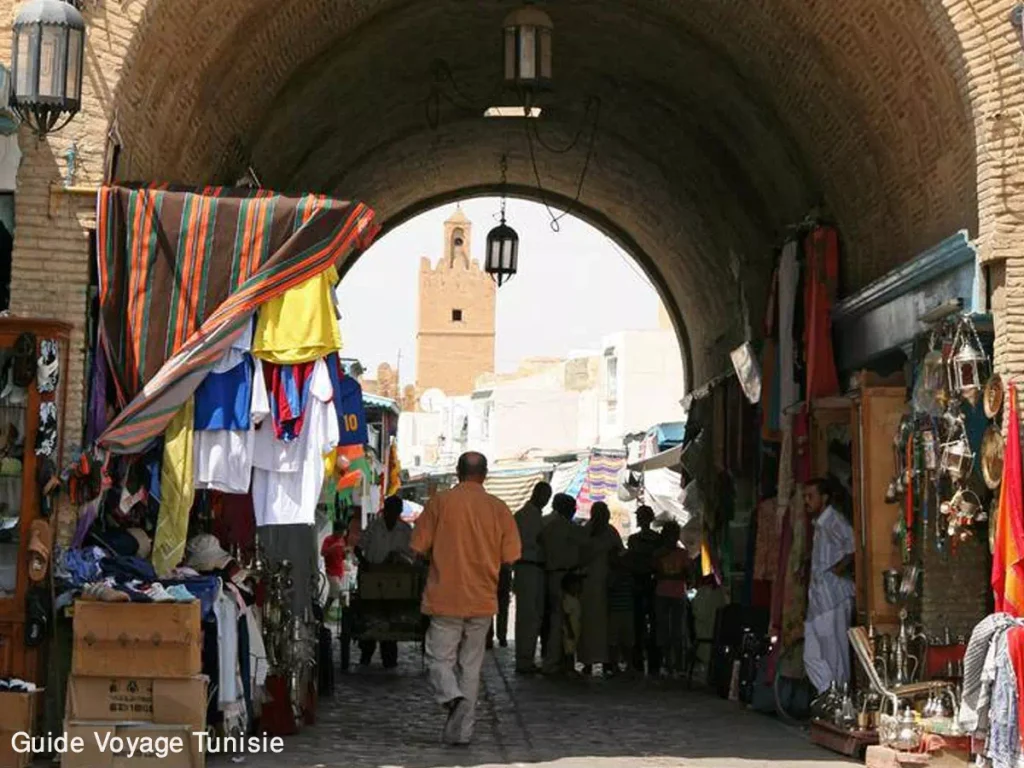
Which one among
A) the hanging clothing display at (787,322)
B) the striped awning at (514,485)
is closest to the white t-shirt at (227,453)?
the hanging clothing display at (787,322)

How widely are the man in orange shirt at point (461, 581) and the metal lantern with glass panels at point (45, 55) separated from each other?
3440 mm

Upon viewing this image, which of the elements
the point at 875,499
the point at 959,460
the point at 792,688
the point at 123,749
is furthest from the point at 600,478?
the point at 123,749

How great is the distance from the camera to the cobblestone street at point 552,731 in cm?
1010

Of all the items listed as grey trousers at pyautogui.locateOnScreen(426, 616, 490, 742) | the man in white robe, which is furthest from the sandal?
the man in white robe

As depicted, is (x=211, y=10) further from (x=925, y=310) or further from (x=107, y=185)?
(x=925, y=310)

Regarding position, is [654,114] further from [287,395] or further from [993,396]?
[287,395]

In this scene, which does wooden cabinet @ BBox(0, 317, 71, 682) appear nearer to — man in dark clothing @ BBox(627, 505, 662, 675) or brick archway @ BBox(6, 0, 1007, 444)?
brick archway @ BBox(6, 0, 1007, 444)

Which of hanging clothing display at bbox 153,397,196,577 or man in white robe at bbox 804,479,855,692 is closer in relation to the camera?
hanging clothing display at bbox 153,397,196,577

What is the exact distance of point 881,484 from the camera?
11.2 metres

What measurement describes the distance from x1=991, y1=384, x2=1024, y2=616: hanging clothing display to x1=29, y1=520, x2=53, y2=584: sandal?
196 inches

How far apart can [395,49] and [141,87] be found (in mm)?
4744

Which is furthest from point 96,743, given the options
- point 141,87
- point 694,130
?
point 694,130

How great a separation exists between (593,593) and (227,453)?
794 centimetres

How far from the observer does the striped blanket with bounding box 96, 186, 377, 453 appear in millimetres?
9898
